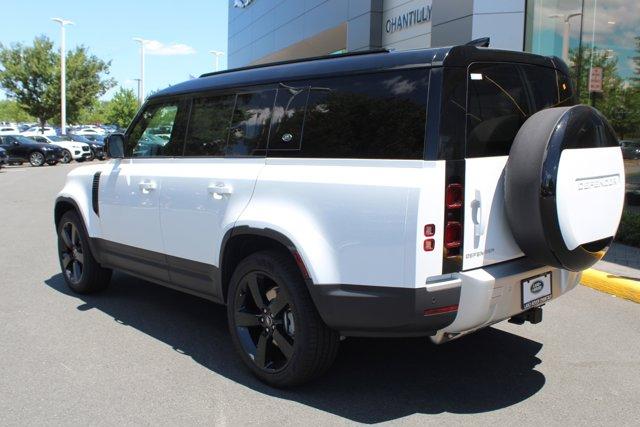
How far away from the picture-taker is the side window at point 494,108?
3.34 meters

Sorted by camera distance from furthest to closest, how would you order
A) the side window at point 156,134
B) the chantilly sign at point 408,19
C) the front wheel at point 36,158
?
the front wheel at point 36,158 → the chantilly sign at point 408,19 → the side window at point 156,134

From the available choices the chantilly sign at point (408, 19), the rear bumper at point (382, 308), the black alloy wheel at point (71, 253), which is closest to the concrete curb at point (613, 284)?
the rear bumper at point (382, 308)

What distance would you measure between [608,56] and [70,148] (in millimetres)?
27820

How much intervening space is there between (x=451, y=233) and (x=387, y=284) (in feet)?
1.43

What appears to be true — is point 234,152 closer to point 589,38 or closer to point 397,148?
point 397,148

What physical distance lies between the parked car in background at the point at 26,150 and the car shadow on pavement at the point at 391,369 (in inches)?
1047

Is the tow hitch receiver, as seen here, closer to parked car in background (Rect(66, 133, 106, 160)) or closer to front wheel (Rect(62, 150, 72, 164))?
front wheel (Rect(62, 150, 72, 164))

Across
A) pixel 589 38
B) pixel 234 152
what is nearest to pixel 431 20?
pixel 589 38

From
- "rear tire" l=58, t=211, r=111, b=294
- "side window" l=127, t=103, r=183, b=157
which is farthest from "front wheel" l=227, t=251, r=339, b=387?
"rear tire" l=58, t=211, r=111, b=294

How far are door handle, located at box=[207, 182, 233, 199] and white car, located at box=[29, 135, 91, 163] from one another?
2945 centimetres

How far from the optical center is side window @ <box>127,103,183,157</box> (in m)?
4.95

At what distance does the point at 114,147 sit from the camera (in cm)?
535

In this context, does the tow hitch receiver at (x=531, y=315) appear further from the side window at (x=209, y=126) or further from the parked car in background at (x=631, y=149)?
the parked car in background at (x=631, y=149)

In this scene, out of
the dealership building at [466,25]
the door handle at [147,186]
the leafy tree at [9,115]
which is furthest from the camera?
the leafy tree at [9,115]
